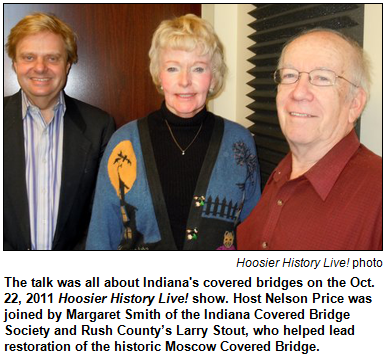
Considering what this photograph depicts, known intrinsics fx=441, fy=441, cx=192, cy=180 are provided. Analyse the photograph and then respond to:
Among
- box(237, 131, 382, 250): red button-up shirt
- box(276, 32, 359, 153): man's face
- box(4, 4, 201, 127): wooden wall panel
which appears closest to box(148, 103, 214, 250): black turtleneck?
box(237, 131, 382, 250): red button-up shirt

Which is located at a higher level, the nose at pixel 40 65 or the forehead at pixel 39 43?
the forehead at pixel 39 43

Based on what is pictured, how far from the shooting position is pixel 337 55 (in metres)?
1.23

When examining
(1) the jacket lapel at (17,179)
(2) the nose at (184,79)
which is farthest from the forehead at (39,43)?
(2) the nose at (184,79)

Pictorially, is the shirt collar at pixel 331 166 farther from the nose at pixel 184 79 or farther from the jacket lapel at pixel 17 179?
the jacket lapel at pixel 17 179

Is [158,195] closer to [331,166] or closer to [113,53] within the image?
[331,166]

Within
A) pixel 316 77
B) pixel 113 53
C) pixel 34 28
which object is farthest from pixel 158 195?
pixel 113 53

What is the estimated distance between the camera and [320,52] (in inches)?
48.8

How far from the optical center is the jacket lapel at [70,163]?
1896mm

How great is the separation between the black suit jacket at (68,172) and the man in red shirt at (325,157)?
0.92 meters
